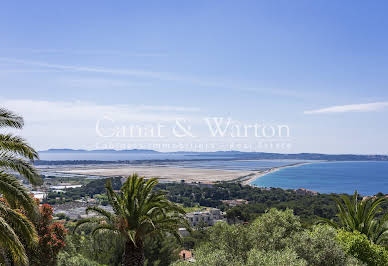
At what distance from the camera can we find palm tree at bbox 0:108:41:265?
7.27 meters

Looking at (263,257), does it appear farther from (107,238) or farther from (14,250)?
(107,238)

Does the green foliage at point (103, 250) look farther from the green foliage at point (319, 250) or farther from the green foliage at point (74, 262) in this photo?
the green foliage at point (319, 250)

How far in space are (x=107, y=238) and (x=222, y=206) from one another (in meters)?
67.4

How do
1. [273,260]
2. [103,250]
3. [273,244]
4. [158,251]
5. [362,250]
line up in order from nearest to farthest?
[273,260] < [273,244] < [362,250] < [103,250] < [158,251]

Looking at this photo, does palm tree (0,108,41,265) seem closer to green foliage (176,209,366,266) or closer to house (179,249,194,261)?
green foliage (176,209,366,266)

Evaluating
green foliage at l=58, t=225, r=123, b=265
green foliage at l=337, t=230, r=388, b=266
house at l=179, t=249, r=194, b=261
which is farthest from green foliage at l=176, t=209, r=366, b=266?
house at l=179, t=249, r=194, b=261

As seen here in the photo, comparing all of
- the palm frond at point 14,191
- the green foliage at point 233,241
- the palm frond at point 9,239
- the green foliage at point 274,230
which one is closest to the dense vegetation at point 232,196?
the green foliage at point 274,230

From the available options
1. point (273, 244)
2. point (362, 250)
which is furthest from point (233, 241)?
point (362, 250)

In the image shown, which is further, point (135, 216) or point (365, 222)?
point (365, 222)

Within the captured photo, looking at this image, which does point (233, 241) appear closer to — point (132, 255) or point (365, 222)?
point (132, 255)

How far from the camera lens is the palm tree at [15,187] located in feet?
23.9

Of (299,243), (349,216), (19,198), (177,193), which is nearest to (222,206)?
(177,193)

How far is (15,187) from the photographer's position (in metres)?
7.81

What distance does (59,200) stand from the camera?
301 ft
